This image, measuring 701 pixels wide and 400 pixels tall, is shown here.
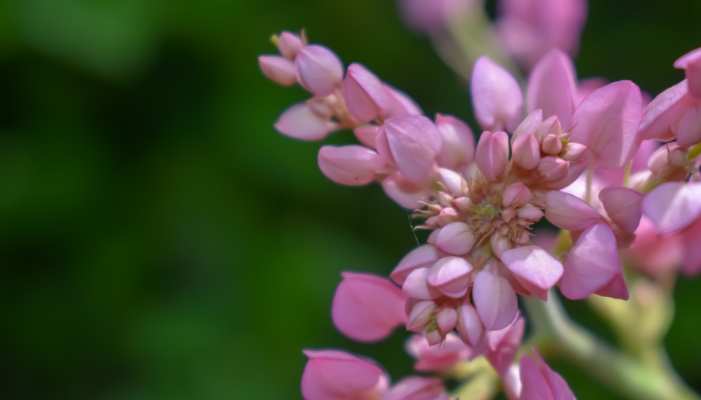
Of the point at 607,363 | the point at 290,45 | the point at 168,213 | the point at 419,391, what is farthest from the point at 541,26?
the point at 168,213

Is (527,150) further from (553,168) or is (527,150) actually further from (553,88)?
(553,88)

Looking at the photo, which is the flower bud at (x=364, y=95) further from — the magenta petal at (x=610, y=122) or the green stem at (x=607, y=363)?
the green stem at (x=607, y=363)

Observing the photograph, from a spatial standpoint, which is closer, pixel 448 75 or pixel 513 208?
pixel 513 208

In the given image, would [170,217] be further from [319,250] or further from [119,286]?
[319,250]

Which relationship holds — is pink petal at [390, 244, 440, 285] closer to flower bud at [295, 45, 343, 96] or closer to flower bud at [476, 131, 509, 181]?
flower bud at [476, 131, 509, 181]

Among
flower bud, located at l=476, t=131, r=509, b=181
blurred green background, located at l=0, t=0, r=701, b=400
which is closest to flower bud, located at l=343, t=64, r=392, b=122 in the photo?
flower bud, located at l=476, t=131, r=509, b=181

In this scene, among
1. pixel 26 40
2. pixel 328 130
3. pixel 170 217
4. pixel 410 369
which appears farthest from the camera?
pixel 410 369

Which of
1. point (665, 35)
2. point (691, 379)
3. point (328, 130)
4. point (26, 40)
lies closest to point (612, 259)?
point (328, 130)
